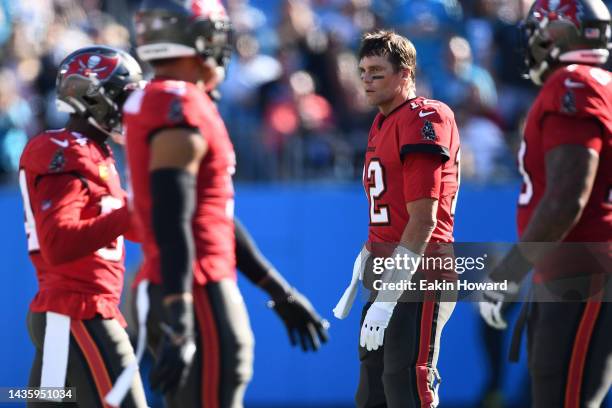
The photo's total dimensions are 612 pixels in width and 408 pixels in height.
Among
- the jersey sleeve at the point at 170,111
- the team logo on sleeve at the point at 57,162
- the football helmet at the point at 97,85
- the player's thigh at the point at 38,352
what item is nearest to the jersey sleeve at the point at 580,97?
the jersey sleeve at the point at 170,111

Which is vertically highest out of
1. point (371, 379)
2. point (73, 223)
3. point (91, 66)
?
point (91, 66)

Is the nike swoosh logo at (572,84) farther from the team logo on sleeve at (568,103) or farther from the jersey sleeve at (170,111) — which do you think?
the jersey sleeve at (170,111)

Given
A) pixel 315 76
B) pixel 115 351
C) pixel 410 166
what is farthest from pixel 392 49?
pixel 315 76

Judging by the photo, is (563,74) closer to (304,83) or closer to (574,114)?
(574,114)

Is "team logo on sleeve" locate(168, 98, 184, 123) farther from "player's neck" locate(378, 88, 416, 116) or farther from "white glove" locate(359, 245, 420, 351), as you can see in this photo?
"player's neck" locate(378, 88, 416, 116)

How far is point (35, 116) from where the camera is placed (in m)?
9.62

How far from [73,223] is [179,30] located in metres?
1.07

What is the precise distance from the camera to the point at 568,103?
13.8 feet

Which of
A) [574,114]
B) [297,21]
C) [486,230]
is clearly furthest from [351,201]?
[574,114]

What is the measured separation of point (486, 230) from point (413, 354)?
4196 millimetres

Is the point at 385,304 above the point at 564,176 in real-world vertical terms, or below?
below

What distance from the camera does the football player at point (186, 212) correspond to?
3529 millimetres

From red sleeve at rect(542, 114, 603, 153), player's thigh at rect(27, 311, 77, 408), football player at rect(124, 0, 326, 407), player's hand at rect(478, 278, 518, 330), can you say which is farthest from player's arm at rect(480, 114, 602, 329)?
player's thigh at rect(27, 311, 77, 408)

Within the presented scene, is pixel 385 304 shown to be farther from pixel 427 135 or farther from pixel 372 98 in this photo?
pixel 372 98
